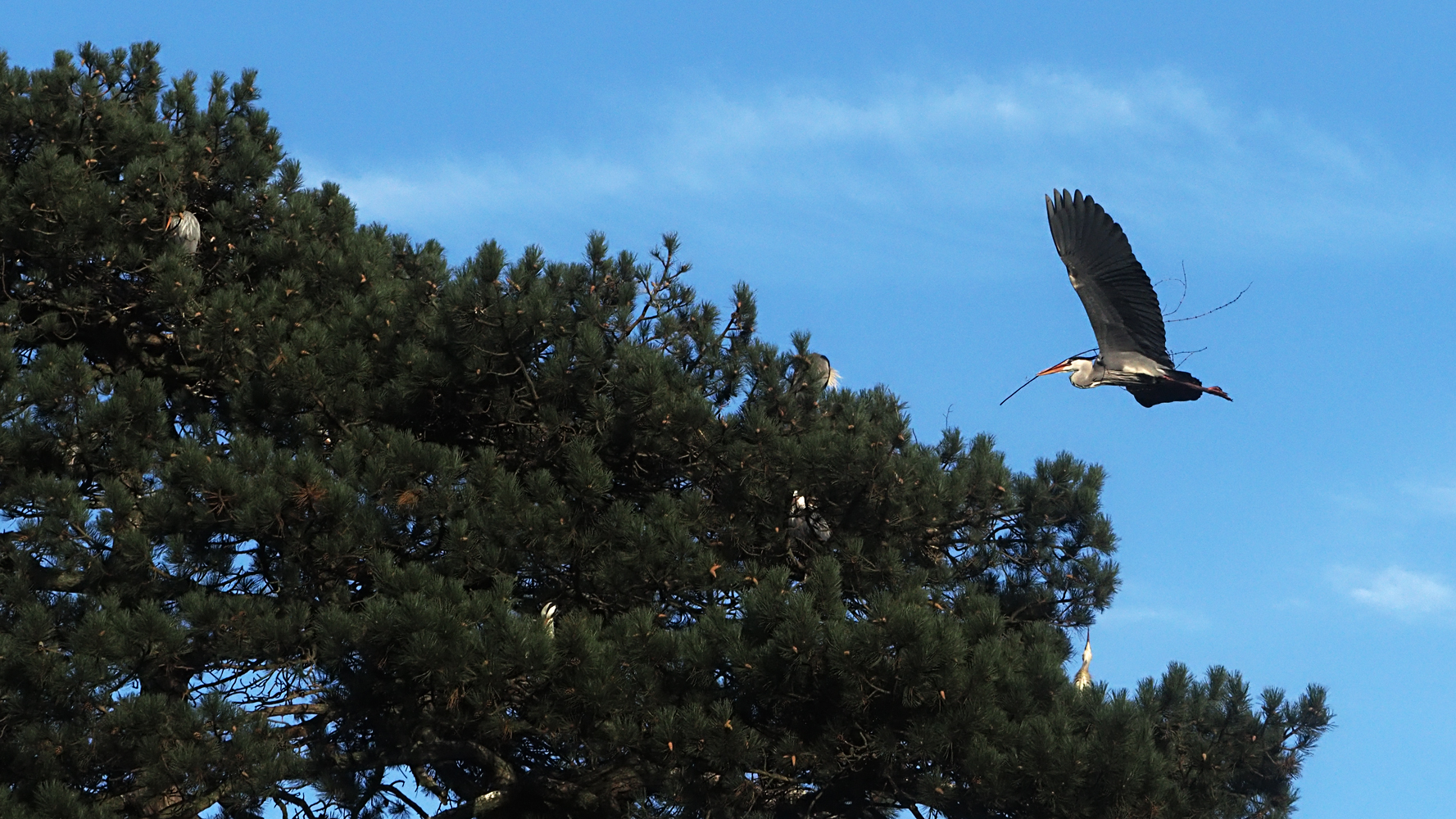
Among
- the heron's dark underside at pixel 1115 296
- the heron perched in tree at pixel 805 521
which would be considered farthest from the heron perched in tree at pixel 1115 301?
the heron perched in tree at pixel 805 521

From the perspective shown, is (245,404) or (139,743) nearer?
(139,743)

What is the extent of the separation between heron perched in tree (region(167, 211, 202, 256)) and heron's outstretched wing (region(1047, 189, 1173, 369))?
16.8 ft

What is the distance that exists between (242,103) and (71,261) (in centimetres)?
180

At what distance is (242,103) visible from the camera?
10.6 meters

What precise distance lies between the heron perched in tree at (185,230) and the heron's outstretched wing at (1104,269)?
202 inches

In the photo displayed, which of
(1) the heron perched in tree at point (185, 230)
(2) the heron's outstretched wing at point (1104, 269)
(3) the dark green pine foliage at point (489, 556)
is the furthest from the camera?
(1) the heron perched in tree at point (185, 230)

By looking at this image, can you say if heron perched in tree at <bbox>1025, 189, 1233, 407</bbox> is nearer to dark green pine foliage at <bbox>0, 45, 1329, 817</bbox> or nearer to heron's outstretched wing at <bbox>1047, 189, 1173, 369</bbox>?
heron's outstretched wing at <bbox>1047, 189, 1173, 369</bbox>

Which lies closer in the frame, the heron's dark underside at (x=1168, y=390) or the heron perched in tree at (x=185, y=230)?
the heron's dark underside at (x=1168, y=390)

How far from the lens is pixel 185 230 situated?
381 inches

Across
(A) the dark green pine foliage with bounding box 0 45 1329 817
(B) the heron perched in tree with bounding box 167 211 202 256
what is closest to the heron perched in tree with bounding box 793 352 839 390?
(A) the dark green pine foliage with bounding box 0 45 1329 817

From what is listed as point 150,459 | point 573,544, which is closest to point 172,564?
point 150,459

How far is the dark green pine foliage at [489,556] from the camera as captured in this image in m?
7.27

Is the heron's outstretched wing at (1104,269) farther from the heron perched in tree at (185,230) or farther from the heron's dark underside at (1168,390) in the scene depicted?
the heron perched in tree at (185,230)

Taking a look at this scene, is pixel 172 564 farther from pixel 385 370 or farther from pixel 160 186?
pixel 160 186
